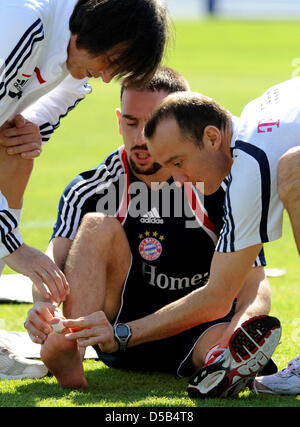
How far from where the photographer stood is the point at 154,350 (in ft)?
14.4

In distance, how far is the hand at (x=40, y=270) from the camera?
13.0 feet

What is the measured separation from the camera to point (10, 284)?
19.7ft

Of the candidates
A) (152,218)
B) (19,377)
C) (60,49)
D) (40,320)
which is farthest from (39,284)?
(60,49)

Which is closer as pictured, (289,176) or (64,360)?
(289,176)

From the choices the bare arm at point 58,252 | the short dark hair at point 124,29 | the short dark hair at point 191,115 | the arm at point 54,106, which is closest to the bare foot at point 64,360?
the bare arm at point 58,252

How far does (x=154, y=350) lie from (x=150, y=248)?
525 millimetres

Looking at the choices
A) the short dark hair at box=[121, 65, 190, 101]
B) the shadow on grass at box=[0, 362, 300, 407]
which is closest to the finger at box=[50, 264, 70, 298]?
the shadow on grass at box=[0, 362, 300, 407]

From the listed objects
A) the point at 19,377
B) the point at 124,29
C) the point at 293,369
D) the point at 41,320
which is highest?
the point at 124,29

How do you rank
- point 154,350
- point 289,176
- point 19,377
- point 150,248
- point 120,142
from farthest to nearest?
point 120,142 < point 150,248 < point 154,350 < point 19,377 < point 289,176

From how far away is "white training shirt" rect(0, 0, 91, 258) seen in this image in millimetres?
3881

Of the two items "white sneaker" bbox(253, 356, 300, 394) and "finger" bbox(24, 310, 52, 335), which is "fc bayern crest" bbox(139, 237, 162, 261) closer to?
"finger" bbox(24, 310, 52, 335)

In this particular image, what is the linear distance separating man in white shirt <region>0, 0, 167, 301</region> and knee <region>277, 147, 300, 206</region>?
90 centimetres

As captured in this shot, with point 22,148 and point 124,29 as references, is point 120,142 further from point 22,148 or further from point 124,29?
point 124,29
